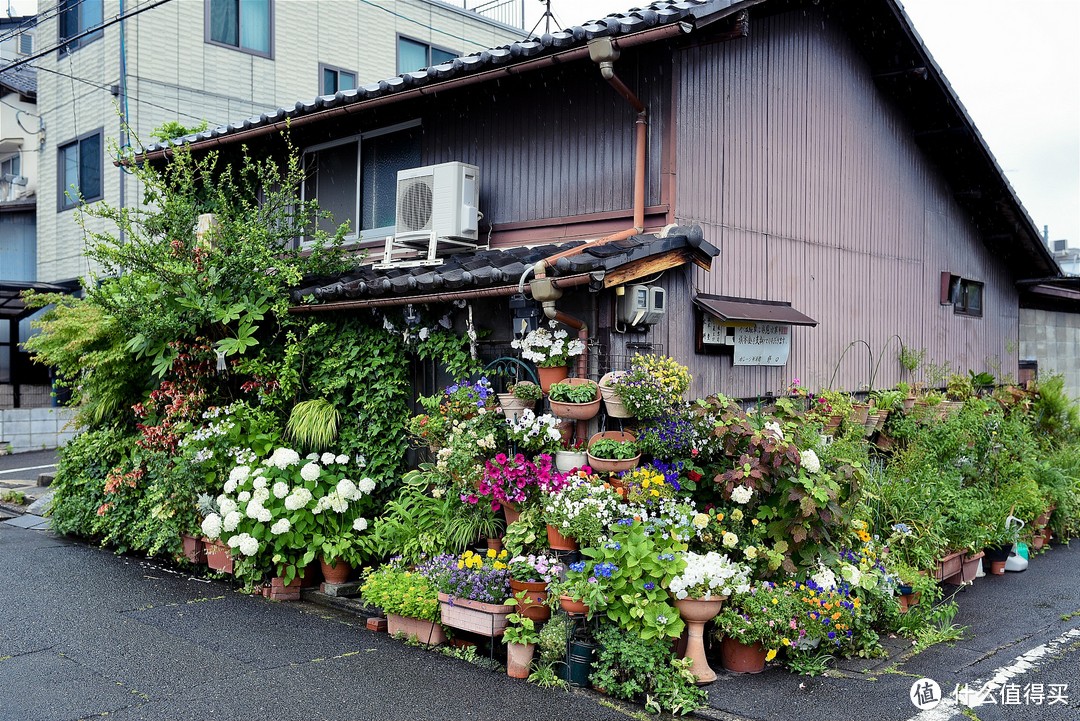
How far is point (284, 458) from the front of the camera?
8086 millimetres

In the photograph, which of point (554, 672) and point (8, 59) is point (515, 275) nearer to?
point (554, 672)

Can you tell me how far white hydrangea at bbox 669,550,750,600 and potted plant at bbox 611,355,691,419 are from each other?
1285 mm

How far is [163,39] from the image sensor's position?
16.6m

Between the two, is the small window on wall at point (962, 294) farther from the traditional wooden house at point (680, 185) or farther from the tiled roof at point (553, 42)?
the tiled roof at point (553, 42)

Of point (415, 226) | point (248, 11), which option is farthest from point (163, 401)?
point (248, 11)

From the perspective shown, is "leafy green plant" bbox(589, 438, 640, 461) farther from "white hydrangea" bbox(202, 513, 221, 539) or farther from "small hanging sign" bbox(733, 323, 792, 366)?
"white hydrangea" bbox(202, 513, 221, 539)

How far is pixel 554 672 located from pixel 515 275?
3.10 m

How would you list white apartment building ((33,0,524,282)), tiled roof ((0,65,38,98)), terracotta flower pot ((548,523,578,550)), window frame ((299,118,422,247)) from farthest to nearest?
tiled roof ((0,65,38,98))
white apartment building ((33,0,524,282))
window frame ((299,118,422,247))
terracotta flower pot ((548,523,578,550))

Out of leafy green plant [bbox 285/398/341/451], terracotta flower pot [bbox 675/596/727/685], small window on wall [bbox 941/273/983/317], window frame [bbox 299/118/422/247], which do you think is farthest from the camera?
small window on wall [bbox 941/273/983/317]

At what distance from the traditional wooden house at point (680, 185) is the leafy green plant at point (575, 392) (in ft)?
1.03

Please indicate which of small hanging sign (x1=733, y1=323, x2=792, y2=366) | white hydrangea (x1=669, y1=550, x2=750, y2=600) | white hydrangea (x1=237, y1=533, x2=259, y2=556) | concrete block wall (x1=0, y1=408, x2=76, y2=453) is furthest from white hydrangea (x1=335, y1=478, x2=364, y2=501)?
concrete block wall (x1=0, y1=408, x2=76, y2=453)

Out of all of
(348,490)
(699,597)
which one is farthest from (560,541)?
(348,490)

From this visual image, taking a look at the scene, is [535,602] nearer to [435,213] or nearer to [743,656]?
[743,656]

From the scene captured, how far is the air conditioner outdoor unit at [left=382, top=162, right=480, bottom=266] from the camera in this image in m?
8.84
